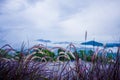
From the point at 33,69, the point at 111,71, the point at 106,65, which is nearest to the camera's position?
the point at 111,71

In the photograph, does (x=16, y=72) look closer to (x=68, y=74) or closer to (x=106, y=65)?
(x=68, y=74)

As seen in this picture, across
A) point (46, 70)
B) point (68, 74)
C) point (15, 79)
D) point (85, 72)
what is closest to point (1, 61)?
point (15, 79)

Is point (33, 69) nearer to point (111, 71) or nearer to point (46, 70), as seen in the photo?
point (46, 70)

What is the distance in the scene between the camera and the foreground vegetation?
3.55 m

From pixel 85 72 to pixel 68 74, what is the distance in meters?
0.37

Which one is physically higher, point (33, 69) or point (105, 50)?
point (105, 50)

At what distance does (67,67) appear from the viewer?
417 centimetres

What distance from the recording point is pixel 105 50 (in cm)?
394

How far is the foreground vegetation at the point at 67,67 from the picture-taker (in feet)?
11.6

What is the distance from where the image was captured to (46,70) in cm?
457

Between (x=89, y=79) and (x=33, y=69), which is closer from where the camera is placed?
(x=89, y=79)

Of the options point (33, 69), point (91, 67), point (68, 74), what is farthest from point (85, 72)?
point (33, 69)

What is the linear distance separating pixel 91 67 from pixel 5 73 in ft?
4.16

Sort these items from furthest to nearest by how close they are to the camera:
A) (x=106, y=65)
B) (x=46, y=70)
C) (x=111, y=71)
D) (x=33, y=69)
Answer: (x=46, y=70), (x=33, y=69), (x=106, y=65), (x=111, y=71)
